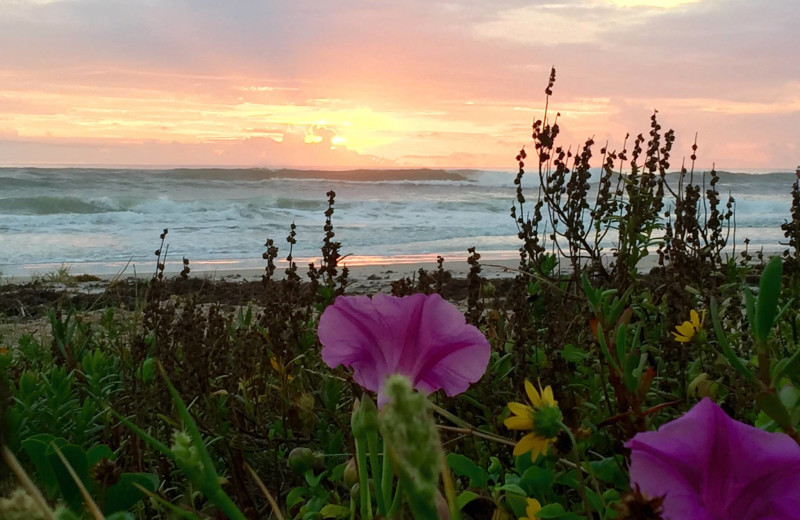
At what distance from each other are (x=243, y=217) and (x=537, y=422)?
20106 mm

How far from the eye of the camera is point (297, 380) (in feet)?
8.07

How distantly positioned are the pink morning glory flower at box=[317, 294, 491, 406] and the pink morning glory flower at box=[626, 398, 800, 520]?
33cm

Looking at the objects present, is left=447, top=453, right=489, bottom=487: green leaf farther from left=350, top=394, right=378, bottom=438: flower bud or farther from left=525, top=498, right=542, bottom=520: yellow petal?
left=350, top=394, right=378, bottom=438: flower bud

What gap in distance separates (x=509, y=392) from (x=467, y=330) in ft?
4.24

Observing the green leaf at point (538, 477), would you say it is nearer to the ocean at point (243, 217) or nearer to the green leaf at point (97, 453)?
the green leaf at point (97, 453)

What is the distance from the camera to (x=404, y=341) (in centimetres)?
89

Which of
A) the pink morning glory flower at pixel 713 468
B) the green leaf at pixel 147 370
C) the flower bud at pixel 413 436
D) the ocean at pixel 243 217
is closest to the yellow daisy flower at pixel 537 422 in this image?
the pink morning glory flower at pixel 713 468

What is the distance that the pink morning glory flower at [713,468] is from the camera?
23.2 inches

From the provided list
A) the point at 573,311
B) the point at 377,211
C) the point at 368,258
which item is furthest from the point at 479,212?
the point at 573,311

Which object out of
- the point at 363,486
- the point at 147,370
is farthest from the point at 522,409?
the point at 147,370

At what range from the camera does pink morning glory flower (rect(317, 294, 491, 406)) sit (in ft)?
2.89

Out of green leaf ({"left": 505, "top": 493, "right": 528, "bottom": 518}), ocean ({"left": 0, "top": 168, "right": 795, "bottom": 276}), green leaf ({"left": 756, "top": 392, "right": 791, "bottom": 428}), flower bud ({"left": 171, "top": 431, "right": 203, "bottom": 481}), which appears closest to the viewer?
flower bud ({"left": 171, "top": 431, "right": 203, "bottom": 481})

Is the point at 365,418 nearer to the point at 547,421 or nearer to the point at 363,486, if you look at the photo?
the point at 363,486

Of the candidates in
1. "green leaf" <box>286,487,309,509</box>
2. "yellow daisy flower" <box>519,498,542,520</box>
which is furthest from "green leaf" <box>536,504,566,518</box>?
"green leaf" <box>286,487,309,509</box>
